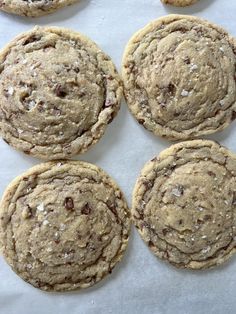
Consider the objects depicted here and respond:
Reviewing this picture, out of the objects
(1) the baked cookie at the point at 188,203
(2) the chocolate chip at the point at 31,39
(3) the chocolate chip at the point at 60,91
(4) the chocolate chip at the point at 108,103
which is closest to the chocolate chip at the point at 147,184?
(1) the baked cookie at the point at 188,203

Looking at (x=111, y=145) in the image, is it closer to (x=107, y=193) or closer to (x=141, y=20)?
(x=107, y=193)

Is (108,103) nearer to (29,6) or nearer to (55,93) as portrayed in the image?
(55,93)

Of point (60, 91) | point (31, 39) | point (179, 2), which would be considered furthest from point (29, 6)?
point (179, 2)

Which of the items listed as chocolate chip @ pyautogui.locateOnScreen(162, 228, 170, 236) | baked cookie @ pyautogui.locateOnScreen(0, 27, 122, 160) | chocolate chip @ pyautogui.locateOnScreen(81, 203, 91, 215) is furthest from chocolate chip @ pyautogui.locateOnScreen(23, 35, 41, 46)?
chocolate chip @ pyautogui.locateOnScreen(162, 228, 170, 236)

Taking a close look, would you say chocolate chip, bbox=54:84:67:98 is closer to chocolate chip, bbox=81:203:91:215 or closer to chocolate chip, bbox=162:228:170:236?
chocolate chip, bbox=81:203:91:215

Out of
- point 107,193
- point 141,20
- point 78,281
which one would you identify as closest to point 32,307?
point 78,281

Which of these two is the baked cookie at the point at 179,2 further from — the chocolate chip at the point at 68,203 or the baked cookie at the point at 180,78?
the chocolate chip at the point at 68,203
